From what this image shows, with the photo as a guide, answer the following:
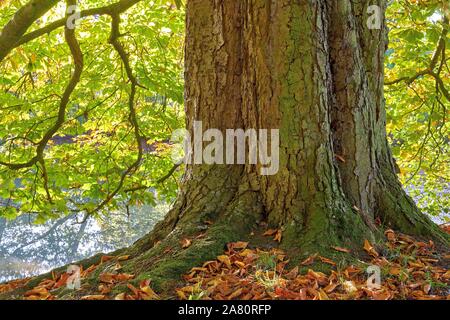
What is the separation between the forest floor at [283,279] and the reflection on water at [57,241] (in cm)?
968

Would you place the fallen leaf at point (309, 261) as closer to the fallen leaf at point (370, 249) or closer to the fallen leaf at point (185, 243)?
the fallen leaf at point (370, 249)

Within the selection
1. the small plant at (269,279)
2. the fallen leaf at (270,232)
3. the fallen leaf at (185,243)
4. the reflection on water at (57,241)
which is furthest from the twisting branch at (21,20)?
the reflection on water at (57,241)

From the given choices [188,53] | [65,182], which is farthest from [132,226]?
[188,53]

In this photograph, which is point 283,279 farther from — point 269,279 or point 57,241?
point 57,241

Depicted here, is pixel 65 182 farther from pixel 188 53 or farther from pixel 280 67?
pixel 280 67

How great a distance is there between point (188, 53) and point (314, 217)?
4.46 ft

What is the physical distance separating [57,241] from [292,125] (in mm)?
12526

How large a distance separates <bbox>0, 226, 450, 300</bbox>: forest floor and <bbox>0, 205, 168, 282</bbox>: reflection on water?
9.68m

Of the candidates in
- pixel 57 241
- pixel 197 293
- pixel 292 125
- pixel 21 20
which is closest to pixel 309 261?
pixel 197 293

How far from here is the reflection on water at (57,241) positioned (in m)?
12.0

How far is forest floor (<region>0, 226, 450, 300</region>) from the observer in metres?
2.01

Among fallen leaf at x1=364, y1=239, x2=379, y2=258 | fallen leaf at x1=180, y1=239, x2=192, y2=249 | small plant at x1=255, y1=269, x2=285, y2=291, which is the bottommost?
small plant at x1=255, y1=269, x2=285, y2=291

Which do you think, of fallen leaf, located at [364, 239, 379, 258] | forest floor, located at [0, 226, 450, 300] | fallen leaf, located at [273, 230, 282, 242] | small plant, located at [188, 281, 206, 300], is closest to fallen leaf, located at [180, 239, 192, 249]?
forest floor, located at [0, 226, 450, 300]

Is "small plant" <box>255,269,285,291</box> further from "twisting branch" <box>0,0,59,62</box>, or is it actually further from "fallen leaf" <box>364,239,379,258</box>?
"twisting branch" <box>0,0,59,62</box>
